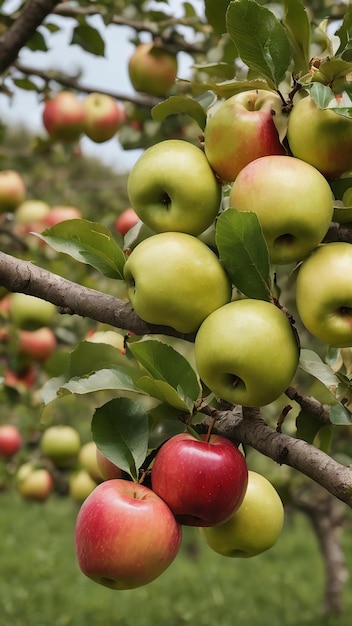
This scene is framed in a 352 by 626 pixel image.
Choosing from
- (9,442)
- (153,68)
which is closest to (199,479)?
(153,68)

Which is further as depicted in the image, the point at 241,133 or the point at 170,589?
the point at 170,589

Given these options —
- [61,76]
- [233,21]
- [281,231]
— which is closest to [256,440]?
[281,231]

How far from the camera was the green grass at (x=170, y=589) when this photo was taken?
9.87 ft

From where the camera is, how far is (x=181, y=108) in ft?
2.43

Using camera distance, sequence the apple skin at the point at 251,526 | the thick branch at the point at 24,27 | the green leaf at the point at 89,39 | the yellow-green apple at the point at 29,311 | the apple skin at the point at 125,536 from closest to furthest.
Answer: the apple skin at the point at 125,536
the apple skin at the point at 251,526
the thick branch at the point at 24,27
the green leaf at the point at 89,39
the yellow-green apple at the point at 29,311

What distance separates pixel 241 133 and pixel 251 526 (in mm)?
376

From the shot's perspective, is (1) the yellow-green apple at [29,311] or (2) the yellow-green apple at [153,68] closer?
(2) the yellow-green apple at [153,68]

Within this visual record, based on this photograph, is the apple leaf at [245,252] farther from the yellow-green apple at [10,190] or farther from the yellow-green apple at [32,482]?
the yellow-green apple at [10,190]

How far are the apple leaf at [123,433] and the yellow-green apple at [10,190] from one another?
1.65m

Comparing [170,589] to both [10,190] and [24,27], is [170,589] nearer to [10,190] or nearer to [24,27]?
Answer: [10,190]

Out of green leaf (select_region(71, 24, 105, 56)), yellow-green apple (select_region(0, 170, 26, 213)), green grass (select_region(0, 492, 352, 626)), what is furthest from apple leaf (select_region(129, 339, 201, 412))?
green grass (select_region(0, 492, 352, 626))

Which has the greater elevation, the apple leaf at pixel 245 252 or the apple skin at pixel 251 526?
the apple leaf at pixel 245 252

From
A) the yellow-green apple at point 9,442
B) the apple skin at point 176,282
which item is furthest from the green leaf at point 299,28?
the yellow-green apple at point 9,442

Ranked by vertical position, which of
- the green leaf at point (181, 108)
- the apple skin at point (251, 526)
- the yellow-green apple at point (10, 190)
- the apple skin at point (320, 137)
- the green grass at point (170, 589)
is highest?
the apple skin at point (320, 137)
